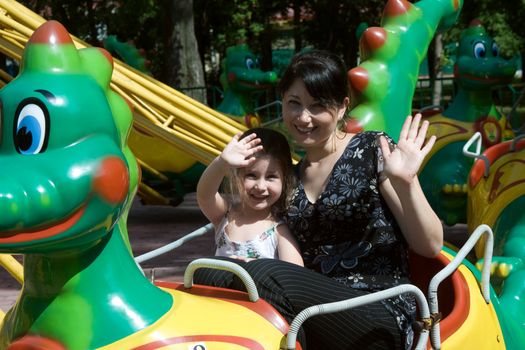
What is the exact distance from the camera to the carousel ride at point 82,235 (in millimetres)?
2012

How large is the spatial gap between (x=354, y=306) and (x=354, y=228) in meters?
0.49

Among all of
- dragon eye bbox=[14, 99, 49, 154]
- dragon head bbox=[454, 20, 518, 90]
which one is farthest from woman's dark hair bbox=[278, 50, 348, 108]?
dragon head bbox=[454, 20, 518, 90]

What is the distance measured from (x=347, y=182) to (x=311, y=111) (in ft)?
0.80

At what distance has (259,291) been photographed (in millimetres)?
2424

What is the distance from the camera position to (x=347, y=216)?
2.69 metres

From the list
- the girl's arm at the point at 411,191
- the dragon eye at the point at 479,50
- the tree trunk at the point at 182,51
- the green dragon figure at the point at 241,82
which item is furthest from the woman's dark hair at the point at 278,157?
the tree trunk at the point at 182,51

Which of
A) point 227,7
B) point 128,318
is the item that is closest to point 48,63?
point 128,318

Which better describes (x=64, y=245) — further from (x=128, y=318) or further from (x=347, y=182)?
(x=347, y=182)

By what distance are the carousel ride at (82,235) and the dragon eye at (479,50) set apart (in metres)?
5.62

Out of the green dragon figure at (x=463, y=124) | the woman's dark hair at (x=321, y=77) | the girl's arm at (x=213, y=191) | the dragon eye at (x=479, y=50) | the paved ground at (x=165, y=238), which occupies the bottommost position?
the paved ground at (x=165, y=238)

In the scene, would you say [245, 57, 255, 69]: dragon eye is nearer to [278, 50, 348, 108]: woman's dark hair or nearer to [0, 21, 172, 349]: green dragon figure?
[278, 50, 348, 108]: woman's dark hair

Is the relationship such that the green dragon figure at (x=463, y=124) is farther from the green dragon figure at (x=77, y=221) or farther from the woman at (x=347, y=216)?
the green dragon figure at (x=77, y=221)

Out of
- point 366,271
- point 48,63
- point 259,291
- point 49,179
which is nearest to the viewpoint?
point 49,179

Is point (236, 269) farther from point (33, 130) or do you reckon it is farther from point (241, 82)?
point (241, 82)
